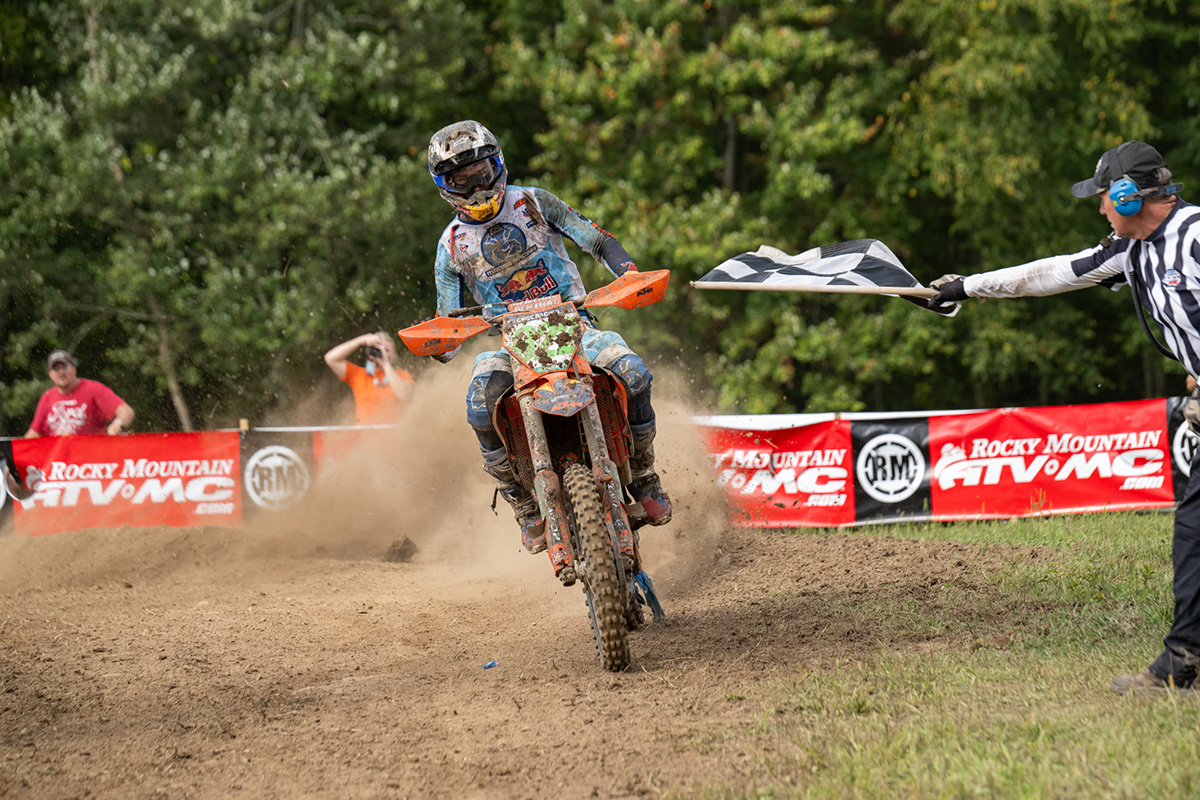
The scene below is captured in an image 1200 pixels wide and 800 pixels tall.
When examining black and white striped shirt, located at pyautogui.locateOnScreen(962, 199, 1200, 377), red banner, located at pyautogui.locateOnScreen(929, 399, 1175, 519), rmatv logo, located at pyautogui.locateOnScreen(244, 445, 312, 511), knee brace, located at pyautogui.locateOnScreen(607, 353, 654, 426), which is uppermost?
black and white striped shirt, located at pyautogui.locateOnScreen(962, 199, 1200, 377)

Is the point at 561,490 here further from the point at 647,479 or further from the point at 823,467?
the point at 823,467

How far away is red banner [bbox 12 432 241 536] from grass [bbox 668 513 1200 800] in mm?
8374

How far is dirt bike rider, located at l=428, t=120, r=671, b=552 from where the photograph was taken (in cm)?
563

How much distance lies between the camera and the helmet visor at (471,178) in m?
5.62

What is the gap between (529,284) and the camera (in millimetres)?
6168

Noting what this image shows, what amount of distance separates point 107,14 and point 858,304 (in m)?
16.0

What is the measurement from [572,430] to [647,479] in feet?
2.41

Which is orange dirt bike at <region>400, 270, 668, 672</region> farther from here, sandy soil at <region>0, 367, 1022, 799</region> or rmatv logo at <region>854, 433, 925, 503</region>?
rmatv logo at <region>854, 433, 925, 503</region>

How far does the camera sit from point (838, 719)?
4047 mm

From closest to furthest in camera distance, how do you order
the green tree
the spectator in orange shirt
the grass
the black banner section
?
the grass → the black banner section → the spectator in orange shirt → the green tree

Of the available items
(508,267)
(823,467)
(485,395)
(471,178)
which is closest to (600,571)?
(485,395)

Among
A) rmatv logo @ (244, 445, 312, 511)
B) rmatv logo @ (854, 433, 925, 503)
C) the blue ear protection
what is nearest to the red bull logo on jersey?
the blue ear protection

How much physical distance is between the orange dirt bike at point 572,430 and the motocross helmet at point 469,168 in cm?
63

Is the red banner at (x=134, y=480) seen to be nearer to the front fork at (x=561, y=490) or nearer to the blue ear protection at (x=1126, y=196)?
the front fork at (x=561, y=490)
